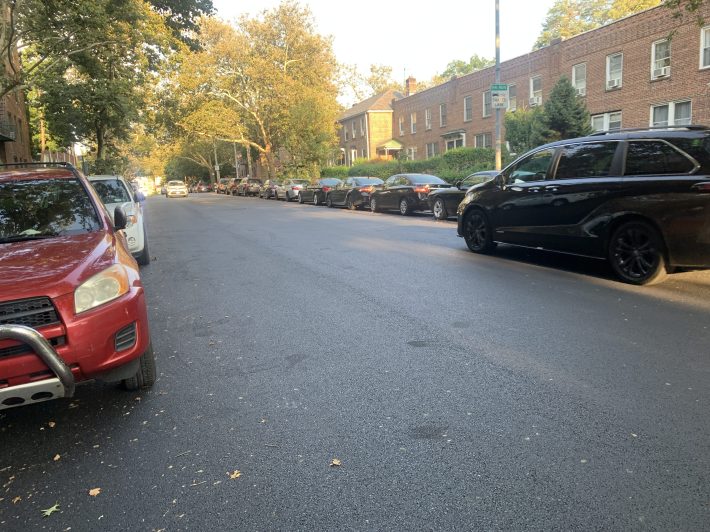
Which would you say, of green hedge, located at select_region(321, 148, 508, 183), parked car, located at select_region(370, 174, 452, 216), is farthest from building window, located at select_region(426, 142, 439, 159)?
parked car, located at select_region(370, 174, 452, 216)

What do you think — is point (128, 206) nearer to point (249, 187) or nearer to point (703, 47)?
point (703, 47)

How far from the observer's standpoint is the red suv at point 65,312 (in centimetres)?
304

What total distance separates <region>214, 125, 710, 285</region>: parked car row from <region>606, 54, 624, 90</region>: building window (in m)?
20.9

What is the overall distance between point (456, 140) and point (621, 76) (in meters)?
13.8

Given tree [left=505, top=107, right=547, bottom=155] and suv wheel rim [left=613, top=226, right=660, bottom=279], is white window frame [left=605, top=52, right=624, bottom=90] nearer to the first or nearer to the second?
tree [left=505, top=107, right=547, bottom=155]

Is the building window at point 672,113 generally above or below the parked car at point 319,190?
above

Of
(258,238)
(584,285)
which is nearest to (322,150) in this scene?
(258,238)

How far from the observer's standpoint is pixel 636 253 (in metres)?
6.84

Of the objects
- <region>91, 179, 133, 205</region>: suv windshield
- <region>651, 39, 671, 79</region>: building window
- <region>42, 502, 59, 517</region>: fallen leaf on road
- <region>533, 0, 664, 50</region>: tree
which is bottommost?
<region>42, 502, 59, 517</region>: fallen leaf on road

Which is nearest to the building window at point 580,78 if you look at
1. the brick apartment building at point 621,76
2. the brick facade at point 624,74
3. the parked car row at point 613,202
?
the brick apartment building at point 621,76

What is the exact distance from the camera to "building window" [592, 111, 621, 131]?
1028 inches

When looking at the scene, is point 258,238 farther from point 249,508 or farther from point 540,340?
point 249,508

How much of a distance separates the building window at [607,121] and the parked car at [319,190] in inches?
521

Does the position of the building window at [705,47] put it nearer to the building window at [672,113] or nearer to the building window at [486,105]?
the building window at [672,113]
